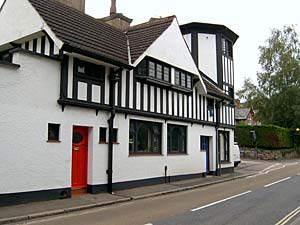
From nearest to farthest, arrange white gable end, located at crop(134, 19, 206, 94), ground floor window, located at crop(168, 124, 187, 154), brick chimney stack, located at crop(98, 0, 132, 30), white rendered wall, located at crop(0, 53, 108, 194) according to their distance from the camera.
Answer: white rendered wall, located at crop(0, 53, 108, 194) → white gable end, located at crop(134, 19, 206, 94) → ground floor window, located at crop(168, 124, 187, 154) → brick chimney stack, located at crop(98, 0, 132, 30)

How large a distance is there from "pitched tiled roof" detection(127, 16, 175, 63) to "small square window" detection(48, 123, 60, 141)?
4.60m

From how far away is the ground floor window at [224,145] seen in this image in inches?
917

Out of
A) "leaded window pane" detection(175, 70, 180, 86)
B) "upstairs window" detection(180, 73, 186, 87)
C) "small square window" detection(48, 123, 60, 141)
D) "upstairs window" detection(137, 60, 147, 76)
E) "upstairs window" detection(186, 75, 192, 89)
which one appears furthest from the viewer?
"upstairs window" detection(186, 75, 192, 89)

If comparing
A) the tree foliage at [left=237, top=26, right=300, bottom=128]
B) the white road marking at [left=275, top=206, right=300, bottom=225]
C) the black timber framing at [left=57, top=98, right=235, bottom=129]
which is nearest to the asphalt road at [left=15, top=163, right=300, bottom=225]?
the white road marking at [left=275, top=206, right=300, bottom=225]

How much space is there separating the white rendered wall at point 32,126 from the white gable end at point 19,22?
1.28 meters

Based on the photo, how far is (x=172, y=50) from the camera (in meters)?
17.3

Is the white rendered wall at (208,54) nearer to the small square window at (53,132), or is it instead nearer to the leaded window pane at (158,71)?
the leaded window pane at (158,71)

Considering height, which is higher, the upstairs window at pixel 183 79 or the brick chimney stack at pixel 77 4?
the brick chimney stack at pixel 77 4

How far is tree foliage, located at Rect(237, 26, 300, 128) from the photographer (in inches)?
1884

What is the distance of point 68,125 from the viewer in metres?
11.9

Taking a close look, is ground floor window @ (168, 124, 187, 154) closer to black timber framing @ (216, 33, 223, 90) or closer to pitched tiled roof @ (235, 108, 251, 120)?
black timber framing @ (216, 33, 223, 90)

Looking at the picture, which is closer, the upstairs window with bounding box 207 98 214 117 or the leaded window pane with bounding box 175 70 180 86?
the leaded window pane with bounding box 175 70 180 86

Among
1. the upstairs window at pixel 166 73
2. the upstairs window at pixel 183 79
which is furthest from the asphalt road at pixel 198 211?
the upstairs window at pixel 183 79

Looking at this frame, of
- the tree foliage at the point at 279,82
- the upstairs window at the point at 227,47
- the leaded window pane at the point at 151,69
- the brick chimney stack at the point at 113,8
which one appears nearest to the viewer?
the leaded window pane at the point at 151,69
